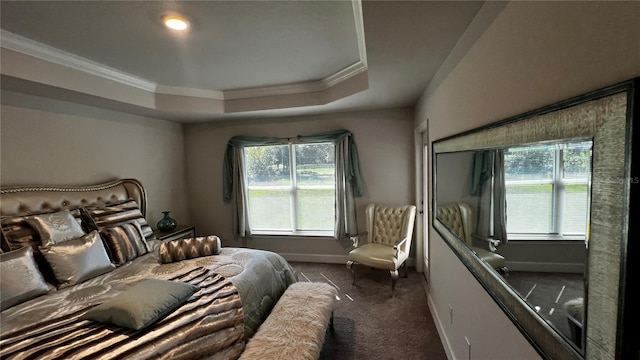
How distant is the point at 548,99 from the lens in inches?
34.7

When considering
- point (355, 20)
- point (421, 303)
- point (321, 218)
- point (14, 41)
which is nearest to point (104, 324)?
point (14, 41)

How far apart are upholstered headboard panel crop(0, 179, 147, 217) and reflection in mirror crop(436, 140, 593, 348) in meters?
3.51

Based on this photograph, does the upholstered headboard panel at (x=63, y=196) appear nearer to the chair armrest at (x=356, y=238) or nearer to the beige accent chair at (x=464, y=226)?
the chair armrest at (x=356, y=238)

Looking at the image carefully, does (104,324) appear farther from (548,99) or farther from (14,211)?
(548,99)

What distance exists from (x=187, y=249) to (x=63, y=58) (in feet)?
6.66

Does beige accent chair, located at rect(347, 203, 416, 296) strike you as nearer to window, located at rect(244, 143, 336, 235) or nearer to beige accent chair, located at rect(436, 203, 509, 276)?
window, located at rect(244, 143, 336, 235)

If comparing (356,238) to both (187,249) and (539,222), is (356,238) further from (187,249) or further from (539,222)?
(539,222)

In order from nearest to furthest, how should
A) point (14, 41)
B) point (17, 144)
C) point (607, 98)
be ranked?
1. point (607, 98)
2. point (14, 41)
3. point (17, 144)

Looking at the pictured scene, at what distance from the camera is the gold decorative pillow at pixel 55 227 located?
216cm

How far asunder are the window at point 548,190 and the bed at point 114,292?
1705 mm

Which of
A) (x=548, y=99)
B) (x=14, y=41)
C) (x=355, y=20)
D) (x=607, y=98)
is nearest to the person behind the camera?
(x=607, y=98)

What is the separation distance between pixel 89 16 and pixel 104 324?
6.49ft

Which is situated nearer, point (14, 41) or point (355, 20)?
point (355, 20)

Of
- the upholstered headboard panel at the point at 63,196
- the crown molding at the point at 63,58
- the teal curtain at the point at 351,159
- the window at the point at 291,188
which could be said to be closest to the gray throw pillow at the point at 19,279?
the upholstered headboard panel at the point at 63,196
